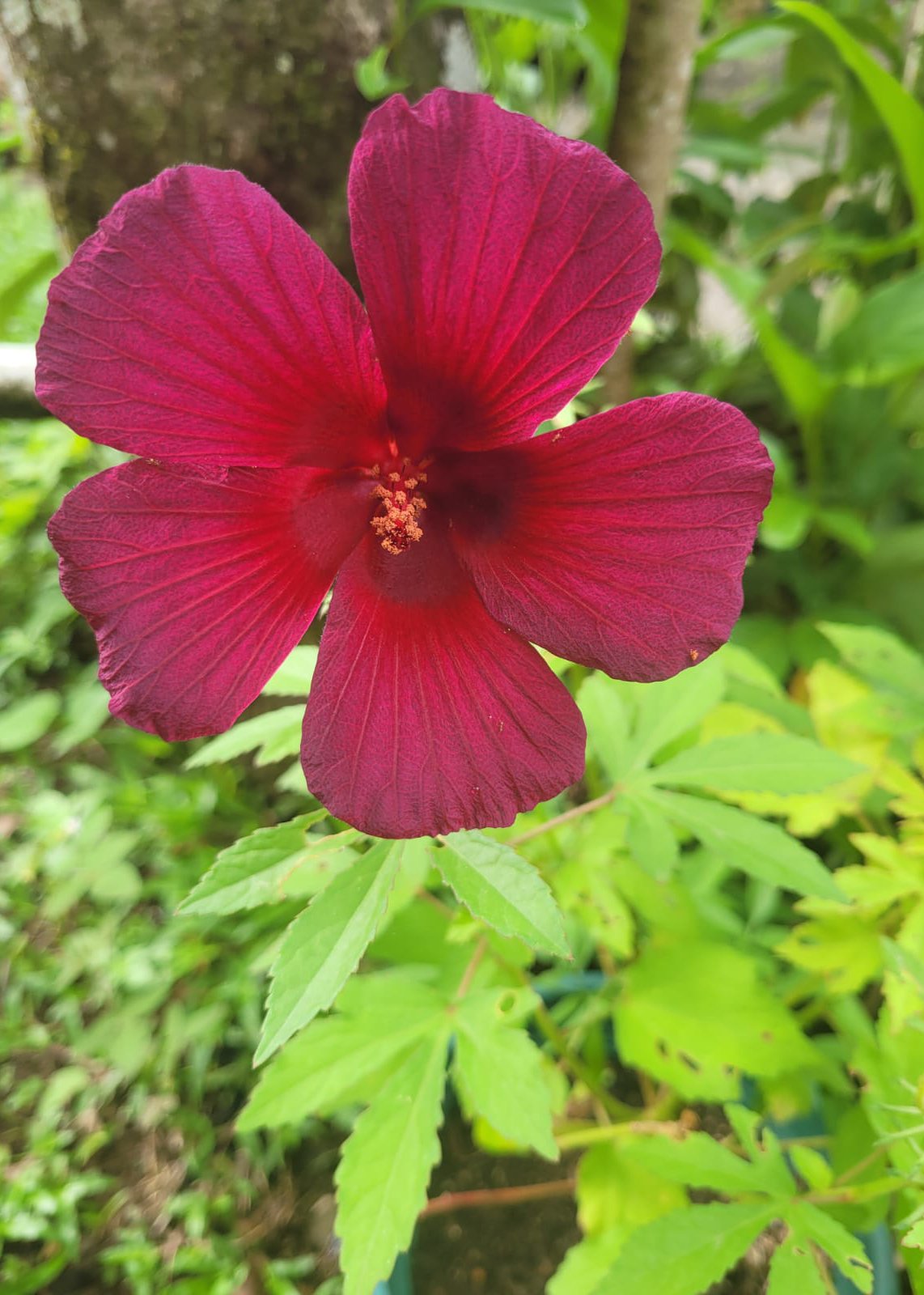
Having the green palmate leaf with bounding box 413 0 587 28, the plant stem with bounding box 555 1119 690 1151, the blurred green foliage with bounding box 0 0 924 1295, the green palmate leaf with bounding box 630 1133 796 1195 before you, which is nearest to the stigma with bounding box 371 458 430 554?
the blurred green foliage with bounding box 0 0 924 1295

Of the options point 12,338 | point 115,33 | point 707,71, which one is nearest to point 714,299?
point 707,71

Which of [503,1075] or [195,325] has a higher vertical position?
[195,325]

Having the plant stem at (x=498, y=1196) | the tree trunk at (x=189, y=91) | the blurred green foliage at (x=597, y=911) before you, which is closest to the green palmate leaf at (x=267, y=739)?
the blurred green foliage at (x=597, y=911)

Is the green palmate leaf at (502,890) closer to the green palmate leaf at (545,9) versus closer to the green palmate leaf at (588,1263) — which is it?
the green palmate leaf at (588,1263)

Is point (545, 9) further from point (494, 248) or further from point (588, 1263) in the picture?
point (588, 1263)

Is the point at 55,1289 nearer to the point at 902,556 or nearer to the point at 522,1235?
the point at 522,1235

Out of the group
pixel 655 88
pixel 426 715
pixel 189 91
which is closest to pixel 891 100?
pixel 655 88
